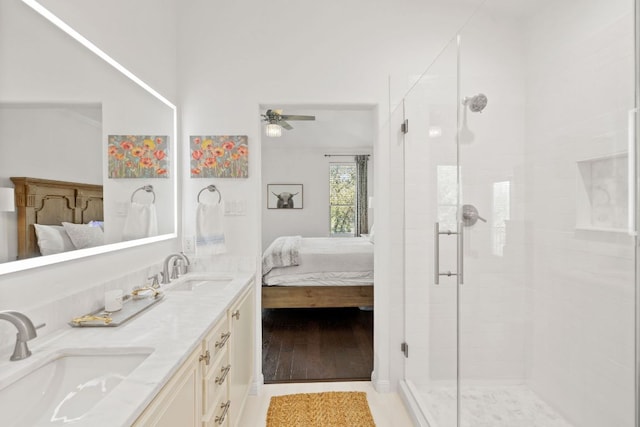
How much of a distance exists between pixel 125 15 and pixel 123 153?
2.42ft

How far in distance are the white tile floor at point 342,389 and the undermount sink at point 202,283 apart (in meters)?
0.83

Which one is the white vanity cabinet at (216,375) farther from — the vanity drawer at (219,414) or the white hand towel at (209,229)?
the white hand towel at (209,229)

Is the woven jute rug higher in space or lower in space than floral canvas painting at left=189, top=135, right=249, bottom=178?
lower

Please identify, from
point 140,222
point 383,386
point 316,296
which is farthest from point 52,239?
point 316,296

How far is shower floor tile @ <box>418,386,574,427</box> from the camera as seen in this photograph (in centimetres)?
133

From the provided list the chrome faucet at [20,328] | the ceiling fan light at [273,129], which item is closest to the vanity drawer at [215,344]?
the chrome faucet at [20,328]

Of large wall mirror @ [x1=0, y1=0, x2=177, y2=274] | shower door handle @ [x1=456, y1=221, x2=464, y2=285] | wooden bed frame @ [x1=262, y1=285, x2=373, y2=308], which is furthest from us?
wooden bed frame @ [x1=262, y1=285, x2=373, y2=308]

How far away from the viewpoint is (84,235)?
155 cm

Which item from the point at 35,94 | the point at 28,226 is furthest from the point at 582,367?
the point at 35,94

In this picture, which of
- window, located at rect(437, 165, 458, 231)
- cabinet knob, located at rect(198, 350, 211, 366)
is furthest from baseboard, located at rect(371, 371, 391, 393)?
cabinet knob, located at rect(198, 350, 211, 366)

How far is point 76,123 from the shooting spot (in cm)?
150

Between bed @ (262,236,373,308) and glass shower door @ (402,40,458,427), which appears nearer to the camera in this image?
glass shower door @ (402,40,458,427)

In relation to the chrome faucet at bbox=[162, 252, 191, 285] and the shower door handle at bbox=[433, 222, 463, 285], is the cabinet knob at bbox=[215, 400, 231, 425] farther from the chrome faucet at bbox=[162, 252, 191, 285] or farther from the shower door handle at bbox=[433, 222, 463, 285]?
the shower door handle at bbox=[433, 222, 463, 285]

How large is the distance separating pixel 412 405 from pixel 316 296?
162 cm
